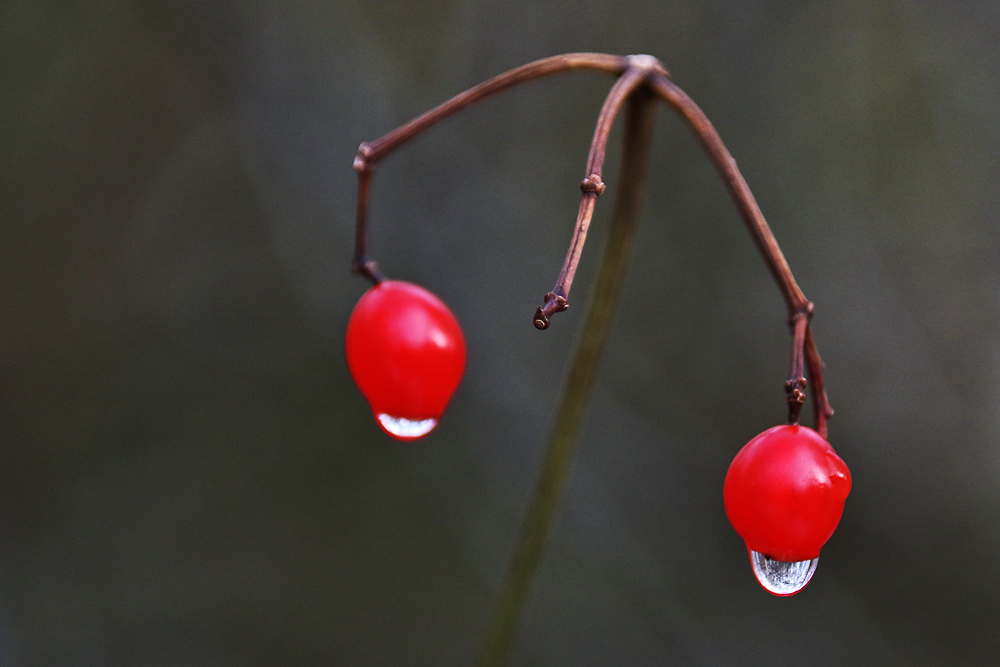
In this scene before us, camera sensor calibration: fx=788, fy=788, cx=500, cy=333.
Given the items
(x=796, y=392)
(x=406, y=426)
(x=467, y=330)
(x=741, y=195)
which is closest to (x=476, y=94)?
(x=741, y=195)

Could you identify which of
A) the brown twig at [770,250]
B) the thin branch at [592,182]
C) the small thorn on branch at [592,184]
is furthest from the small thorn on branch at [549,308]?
the brown twig at [770,250]

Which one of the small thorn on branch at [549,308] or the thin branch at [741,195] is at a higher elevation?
the thin branch at [741,195]

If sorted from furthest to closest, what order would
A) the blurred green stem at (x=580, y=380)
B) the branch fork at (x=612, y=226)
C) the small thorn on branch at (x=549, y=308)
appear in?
the blurred green stem at (x=580, y=380) → the branch fork at (x=612, y=226) → the small thorn on branch at (x=549, y=308)

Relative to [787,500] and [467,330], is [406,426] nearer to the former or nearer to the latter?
[787,500]

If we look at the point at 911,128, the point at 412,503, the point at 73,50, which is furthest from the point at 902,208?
the point at 73,50

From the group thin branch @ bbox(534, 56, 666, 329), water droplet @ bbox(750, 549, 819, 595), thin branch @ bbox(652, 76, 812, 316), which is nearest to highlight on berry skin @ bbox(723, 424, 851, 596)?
water droplet @ bbox(750, 549, 819, 595)

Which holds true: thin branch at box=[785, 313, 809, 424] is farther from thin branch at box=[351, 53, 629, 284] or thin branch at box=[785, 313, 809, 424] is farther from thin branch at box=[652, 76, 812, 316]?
thin branch at box=[351, 53, 629, 284]

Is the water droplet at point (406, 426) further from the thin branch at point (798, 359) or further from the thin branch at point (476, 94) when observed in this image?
the thin branch at point (798, 359)
